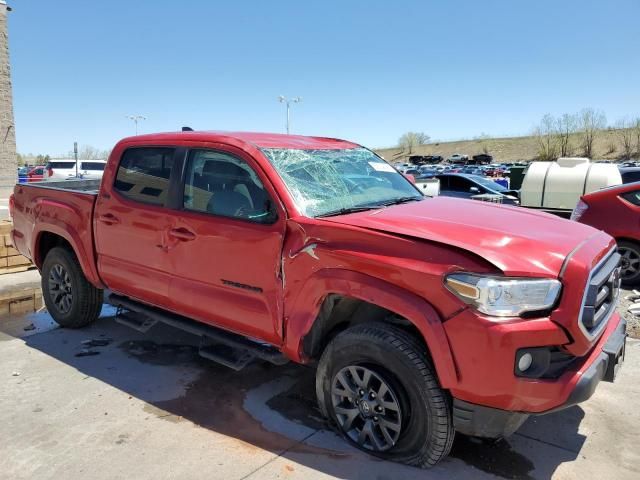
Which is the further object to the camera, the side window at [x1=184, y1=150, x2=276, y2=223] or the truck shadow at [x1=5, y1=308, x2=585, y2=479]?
the side window at [x1=184, y1=150, x2=276, y2=223]

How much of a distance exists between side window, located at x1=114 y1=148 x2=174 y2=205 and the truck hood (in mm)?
1600

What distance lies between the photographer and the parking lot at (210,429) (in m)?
2.96

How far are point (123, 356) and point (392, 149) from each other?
125 meters

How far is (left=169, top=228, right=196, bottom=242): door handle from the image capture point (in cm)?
367

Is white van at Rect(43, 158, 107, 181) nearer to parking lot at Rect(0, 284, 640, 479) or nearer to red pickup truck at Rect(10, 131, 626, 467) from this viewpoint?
parking lot at Rect(0, 284, 640, 479)

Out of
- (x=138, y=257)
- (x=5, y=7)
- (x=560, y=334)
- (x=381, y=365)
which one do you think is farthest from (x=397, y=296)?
(x=5, y=7)

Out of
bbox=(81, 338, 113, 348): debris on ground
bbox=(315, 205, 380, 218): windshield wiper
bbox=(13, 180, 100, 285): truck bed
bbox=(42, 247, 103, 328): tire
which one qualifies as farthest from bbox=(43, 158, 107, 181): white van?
bbox=(315, 205, 380, 218): windshield wiper

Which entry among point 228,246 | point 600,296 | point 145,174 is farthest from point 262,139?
point 600,296

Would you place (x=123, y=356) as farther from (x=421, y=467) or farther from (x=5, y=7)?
(x=5, y=7)

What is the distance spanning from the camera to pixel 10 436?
330 centimetres

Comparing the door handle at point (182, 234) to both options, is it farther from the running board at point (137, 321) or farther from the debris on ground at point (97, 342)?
the debris on ground at point (97, 342)

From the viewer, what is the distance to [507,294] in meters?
2.47

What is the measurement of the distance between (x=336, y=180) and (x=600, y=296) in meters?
1.80

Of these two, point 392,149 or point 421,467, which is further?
point 392,149
